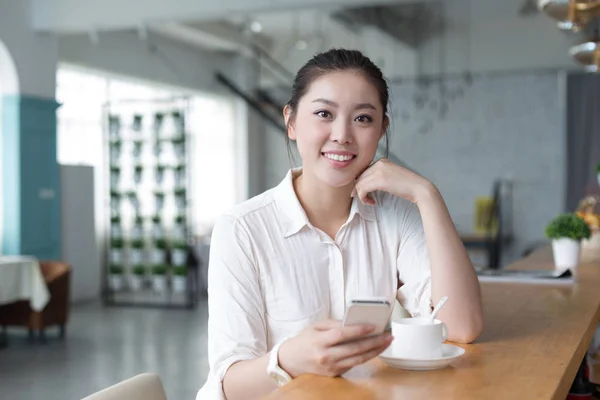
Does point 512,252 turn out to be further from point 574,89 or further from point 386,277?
point 386,277

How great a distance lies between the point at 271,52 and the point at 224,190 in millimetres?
2549

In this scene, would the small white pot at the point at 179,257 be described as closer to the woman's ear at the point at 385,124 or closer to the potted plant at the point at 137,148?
the potted plant at the point at 137,148

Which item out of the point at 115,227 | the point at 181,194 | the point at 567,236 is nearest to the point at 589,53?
the point at 567,236

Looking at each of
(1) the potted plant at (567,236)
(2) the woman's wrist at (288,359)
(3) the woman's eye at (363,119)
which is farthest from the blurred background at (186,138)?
(2) the woman's wrist at (288,359)

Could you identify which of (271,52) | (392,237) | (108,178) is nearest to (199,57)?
(271,52)

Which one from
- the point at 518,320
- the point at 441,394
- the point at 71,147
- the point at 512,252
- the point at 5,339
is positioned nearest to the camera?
the point at 441,394

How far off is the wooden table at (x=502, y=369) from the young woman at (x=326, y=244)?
0.47 ft

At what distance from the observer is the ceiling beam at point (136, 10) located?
318 inches

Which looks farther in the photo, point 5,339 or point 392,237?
point 5,339

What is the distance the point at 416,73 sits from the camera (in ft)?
39.9

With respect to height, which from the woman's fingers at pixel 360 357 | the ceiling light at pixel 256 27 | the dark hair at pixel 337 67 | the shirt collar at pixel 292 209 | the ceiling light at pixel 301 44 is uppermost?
the ceiling light at pixel 256 27

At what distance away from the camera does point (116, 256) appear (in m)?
9.79

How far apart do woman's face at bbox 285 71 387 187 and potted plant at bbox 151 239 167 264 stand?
799cm

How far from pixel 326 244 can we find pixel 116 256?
8311 mm
